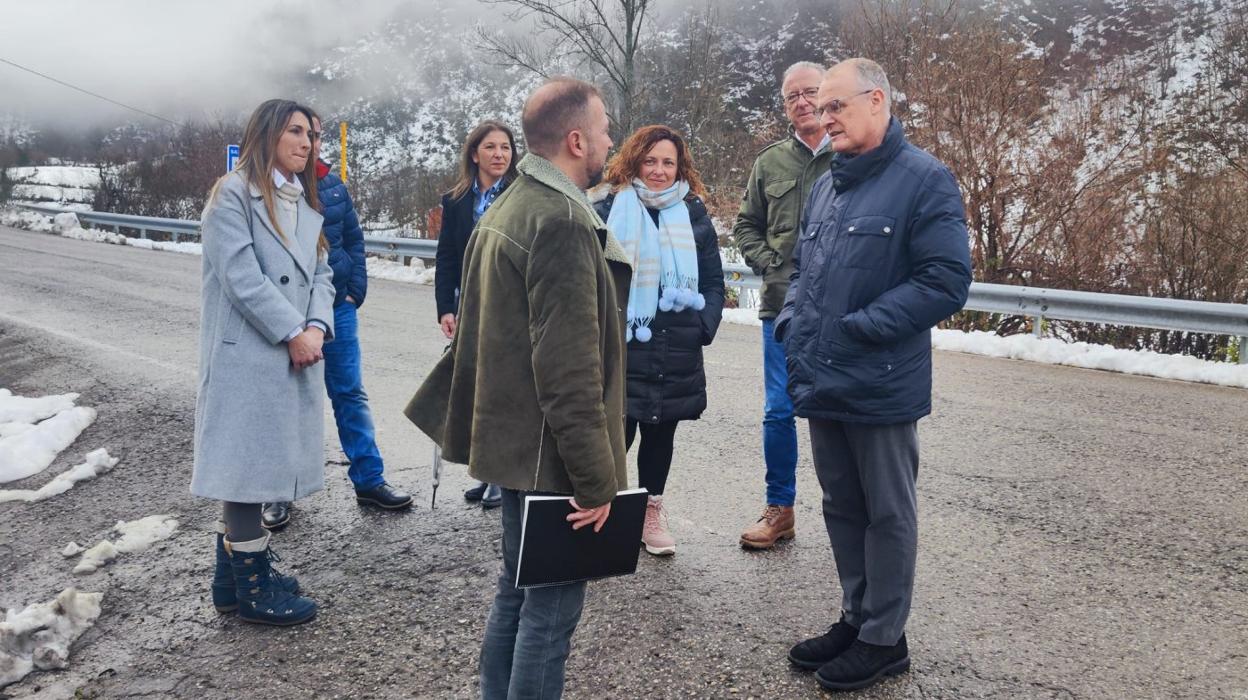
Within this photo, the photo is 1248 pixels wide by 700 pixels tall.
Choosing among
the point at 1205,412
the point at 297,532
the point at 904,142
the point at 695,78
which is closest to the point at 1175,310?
the point at 1205,412

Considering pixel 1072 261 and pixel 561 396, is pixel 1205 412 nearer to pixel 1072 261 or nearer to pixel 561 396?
pixel 1072 261

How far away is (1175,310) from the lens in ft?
28.7

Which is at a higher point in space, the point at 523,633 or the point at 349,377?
the point at 349,377

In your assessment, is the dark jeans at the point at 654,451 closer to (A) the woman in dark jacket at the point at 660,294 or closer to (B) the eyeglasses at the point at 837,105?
(A) the woman in dark jacket at the point at 660,294

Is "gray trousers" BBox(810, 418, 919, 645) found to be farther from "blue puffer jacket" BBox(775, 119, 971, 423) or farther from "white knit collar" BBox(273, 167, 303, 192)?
"white knit collar" BBox(273, 167, 303, 192)

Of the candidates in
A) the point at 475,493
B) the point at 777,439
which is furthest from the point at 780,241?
the point at 475,493

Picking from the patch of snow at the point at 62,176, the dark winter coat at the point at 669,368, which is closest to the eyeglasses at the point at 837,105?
the dark winter coat at the point at 669,368

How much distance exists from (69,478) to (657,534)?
11.9 ft

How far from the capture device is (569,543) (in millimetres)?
2311

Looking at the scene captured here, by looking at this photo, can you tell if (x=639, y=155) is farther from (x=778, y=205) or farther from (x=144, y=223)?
(x=144, y=223)

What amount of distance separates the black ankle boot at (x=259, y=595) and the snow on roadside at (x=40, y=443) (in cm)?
297

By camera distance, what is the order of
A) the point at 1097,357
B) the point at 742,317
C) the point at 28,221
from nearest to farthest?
1. the point at 1097,357
2. the point at 742,317
3. the point at 28,221

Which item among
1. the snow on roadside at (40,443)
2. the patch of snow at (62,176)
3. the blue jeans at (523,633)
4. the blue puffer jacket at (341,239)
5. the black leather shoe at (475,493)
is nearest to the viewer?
the blue jeans at (523,633)

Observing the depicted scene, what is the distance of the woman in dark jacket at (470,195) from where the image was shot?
486 centimetres
